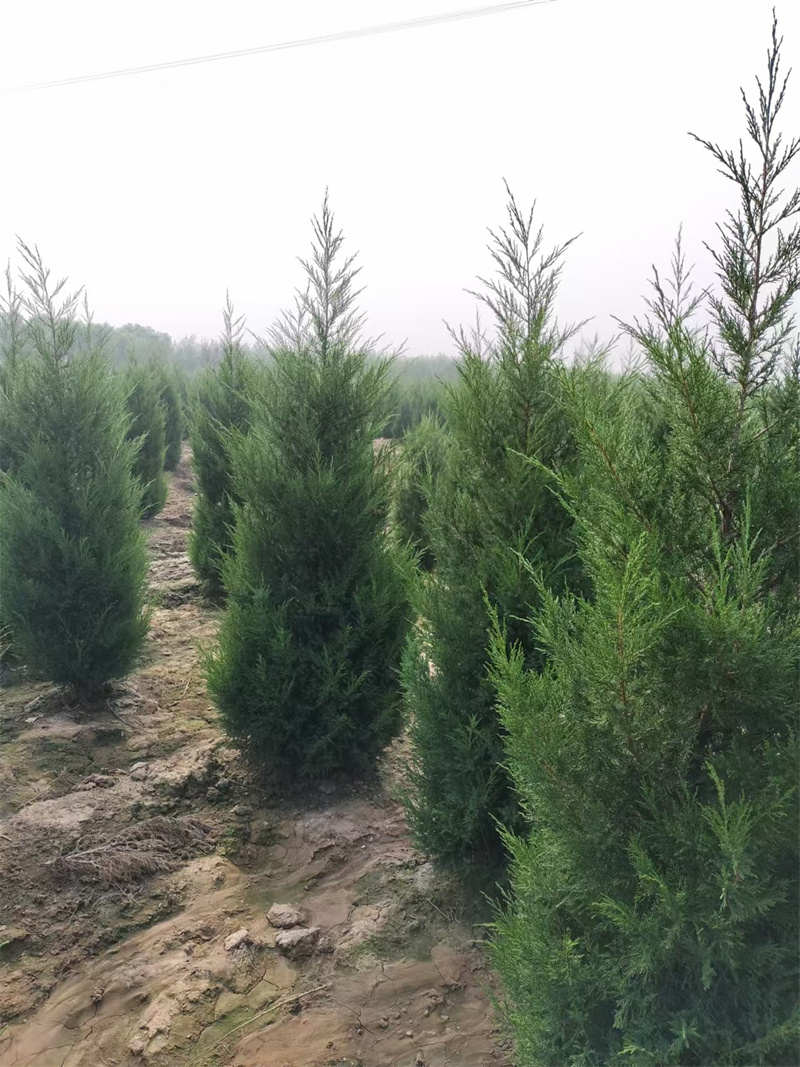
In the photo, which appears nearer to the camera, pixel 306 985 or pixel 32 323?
pixel 306 985

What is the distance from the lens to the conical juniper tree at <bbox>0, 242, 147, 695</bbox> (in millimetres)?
6008

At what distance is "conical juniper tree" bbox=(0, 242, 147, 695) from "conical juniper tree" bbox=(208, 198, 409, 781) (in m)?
1.64

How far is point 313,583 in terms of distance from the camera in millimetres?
5031

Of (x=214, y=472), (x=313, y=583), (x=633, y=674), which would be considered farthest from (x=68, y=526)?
(x=633, y=674)

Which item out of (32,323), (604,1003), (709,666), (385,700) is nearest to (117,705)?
(385,700)

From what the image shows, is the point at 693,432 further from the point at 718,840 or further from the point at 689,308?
the point at 689,308

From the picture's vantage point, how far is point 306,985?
345 cm

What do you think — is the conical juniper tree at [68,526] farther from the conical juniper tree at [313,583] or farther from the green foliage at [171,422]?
the green foliage at [171,422]

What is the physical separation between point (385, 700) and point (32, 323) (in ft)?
14.2

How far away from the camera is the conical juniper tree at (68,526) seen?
19.7ft

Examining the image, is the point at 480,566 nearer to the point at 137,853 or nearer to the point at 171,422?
the point at 137,853

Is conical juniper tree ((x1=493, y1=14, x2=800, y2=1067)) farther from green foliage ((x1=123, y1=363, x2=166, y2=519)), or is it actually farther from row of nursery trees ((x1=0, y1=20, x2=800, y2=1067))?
green foliage ((x1=123, y1=363, x2=166, y2=519))

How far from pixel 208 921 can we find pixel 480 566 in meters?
2.32

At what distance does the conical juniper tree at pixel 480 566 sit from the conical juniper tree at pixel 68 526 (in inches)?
129
